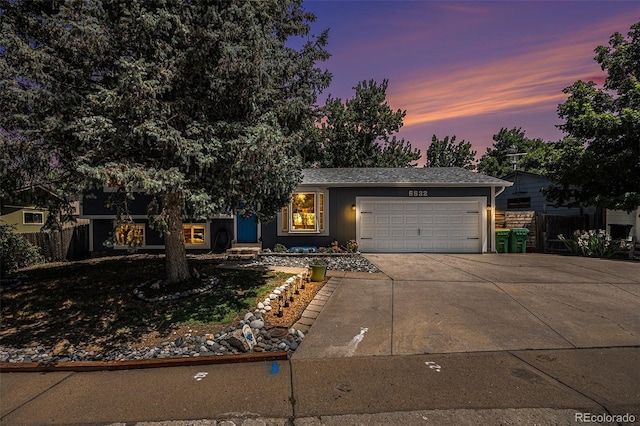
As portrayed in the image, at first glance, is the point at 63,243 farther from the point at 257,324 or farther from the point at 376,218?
the point at 376,218

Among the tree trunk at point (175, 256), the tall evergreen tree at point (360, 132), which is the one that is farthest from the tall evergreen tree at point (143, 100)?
the tall evergreen tree at point (360, 132)

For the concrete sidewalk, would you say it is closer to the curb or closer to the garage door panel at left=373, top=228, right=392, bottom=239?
the curb

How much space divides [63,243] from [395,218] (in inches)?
548

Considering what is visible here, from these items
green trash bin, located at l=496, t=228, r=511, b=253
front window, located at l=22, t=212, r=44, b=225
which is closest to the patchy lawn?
front window, located at l=22, t=212, r=44, b=225

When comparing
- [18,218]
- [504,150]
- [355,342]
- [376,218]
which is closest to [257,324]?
[355,342]

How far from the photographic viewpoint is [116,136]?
4.95 m

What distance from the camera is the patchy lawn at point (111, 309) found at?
5.01m

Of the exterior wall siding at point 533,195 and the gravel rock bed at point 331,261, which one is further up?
the exterior wall siding at point 533,195

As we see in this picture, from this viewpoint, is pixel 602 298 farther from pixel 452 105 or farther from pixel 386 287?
pixel 452 105

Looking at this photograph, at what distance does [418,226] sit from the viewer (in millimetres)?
12016

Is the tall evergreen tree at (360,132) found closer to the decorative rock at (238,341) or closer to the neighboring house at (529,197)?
the neighboring house at (529,197)

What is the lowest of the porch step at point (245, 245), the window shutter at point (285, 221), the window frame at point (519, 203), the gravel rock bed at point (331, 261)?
the gravel rock bed at point (331, 261)

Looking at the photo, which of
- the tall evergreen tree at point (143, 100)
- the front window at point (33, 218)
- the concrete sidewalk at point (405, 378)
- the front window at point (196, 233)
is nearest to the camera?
the concrete sidewalk at point (405, 378)

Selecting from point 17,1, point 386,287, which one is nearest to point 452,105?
point 386,287
